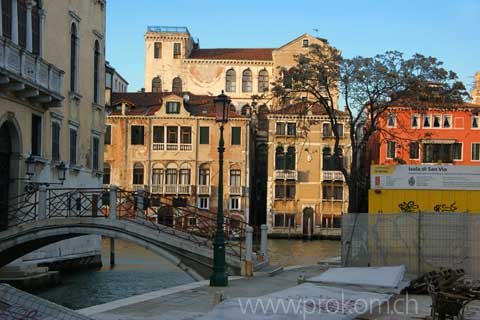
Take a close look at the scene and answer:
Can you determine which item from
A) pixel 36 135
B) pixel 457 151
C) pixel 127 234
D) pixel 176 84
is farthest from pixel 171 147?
pixel 127 234

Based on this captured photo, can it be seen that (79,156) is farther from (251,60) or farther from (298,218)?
(251,60)

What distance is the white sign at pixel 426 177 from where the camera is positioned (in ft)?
57.8

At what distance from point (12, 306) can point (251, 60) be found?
66.3 m

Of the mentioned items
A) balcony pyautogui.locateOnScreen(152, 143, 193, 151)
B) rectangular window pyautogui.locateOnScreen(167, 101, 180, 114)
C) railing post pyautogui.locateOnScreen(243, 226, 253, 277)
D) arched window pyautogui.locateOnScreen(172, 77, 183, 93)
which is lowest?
railing post pyautogui.locateOnScreen(243, 226, 253, 277)

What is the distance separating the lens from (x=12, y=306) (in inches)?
280

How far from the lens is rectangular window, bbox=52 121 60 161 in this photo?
24.4 meters

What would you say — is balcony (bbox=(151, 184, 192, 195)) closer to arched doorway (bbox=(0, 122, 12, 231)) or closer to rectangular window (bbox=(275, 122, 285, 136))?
rectangular window (bbox=(275, 122, 285, 136))

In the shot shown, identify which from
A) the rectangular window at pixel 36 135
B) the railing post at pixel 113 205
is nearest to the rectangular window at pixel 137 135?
the rectangular window at pixel 36 135

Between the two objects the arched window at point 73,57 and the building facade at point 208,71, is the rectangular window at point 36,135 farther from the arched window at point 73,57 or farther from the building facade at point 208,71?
the building facade at point 208,71

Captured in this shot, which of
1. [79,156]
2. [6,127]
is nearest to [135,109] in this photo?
[79,156]

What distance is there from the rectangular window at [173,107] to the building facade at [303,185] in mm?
7917

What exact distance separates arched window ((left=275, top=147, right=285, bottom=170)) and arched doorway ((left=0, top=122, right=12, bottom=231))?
1590 inches

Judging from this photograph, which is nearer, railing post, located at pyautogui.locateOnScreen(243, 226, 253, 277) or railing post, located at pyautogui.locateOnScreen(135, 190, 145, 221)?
railing post, located at pyautogui.locateOnScreen(243, 226, 253, 277)

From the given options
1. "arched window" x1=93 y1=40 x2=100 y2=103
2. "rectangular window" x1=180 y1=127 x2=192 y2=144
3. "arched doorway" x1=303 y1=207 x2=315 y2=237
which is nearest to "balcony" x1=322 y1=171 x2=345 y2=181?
"arched doorway" x1=303 y1=207 x2=315 y2=237
